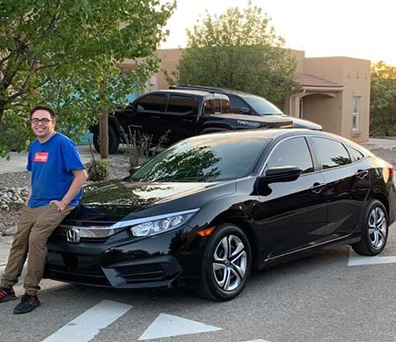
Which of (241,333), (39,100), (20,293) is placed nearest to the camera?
(241,333)

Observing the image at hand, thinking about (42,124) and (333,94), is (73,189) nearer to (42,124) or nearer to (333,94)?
(42,124)

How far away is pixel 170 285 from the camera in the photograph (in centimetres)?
516

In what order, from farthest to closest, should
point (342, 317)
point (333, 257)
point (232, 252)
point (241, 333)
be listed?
point (333, 257), point (232, 252), point (342, 317), point (241, 333)

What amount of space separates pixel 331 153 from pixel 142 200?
256cm

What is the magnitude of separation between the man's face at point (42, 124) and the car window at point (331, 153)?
9.65 feet

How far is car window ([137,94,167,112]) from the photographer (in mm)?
16391

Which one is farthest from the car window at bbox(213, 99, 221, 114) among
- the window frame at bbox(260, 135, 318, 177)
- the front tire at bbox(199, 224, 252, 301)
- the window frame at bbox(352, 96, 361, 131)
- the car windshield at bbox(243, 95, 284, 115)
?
the window frame at bbox(352, 96, 361, 131)

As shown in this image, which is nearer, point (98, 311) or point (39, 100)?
point (98, 311)

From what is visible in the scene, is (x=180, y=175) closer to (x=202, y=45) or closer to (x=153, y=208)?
(x=153, y=208)

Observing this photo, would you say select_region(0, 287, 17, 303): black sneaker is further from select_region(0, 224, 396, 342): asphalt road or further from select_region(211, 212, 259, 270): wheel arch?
select_region(211, 212, 259, 270): wheel arch

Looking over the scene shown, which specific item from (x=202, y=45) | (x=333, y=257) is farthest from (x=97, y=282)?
(x=202, y=45)

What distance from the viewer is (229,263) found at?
555 cm

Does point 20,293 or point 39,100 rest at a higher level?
point 39,100

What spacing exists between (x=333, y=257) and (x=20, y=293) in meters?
3.50
